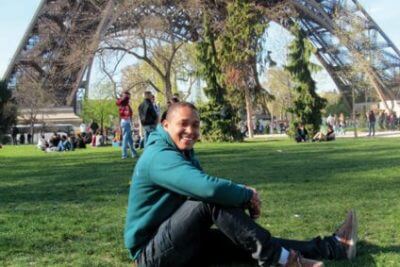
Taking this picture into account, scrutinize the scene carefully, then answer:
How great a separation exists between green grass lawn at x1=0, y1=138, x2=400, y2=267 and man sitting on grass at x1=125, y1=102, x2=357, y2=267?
1.98 ft

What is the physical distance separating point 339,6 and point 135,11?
47.8 ft

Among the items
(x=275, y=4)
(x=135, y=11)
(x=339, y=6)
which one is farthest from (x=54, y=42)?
(x=339, y=6)

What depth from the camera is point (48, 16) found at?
38.6 m

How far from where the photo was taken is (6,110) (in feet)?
144

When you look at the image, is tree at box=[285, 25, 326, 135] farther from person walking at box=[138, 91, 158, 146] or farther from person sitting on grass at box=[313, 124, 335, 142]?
person walking at box=[138, 91, 158, 146]

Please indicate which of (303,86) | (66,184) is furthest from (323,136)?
(66,184)

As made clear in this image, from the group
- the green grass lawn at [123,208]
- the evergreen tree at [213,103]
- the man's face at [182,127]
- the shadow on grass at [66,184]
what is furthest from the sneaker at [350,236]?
the evergreen tree at [213,103]

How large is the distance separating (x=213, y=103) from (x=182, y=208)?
2349 centimetres

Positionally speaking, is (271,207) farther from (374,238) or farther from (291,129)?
(291,129)

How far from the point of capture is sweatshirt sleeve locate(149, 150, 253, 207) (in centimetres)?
336

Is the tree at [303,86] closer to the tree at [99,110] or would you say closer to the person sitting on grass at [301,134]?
the person sitting on grass at [301,134]

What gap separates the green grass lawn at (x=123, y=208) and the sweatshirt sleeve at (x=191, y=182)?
2.89 ft

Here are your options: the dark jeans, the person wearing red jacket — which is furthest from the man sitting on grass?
the person wearing red jacket

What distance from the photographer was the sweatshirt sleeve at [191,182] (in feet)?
11.0
